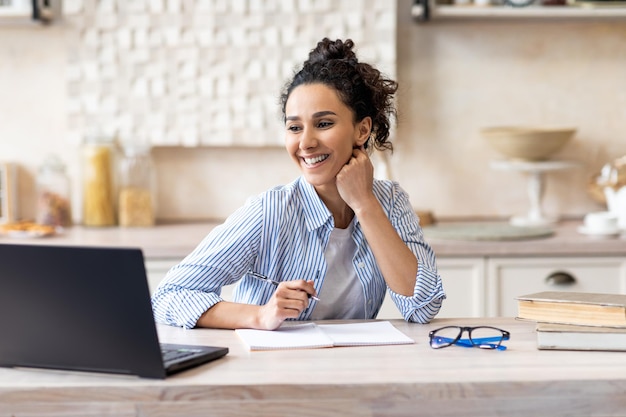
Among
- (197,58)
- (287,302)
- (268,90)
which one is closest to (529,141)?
(268,90)

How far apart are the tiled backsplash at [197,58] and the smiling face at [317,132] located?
55.9 inches

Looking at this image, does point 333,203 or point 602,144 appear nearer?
point 333,203

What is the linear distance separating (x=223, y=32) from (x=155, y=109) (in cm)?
39

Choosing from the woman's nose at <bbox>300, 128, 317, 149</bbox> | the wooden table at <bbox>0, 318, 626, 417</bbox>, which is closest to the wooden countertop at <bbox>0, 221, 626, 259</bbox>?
the woman's nose at <bbox>300, 128, 317, 149</bbox>

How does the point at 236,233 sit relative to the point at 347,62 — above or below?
below

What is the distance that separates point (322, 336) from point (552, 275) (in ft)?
5.04

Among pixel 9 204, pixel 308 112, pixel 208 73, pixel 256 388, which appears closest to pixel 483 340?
pixel 256 388

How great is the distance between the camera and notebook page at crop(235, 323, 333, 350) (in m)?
1.63

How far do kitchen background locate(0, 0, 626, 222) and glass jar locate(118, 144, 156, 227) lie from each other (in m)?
0.08

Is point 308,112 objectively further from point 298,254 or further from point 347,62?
point 298,254

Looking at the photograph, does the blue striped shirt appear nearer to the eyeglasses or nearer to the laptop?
the eyeglasses

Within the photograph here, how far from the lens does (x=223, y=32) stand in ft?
11.3

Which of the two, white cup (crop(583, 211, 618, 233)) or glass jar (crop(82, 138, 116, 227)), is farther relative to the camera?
glass jar (crop(82, 138, 116, 227))

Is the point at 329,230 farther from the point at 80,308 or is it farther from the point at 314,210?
the point at 80,308
